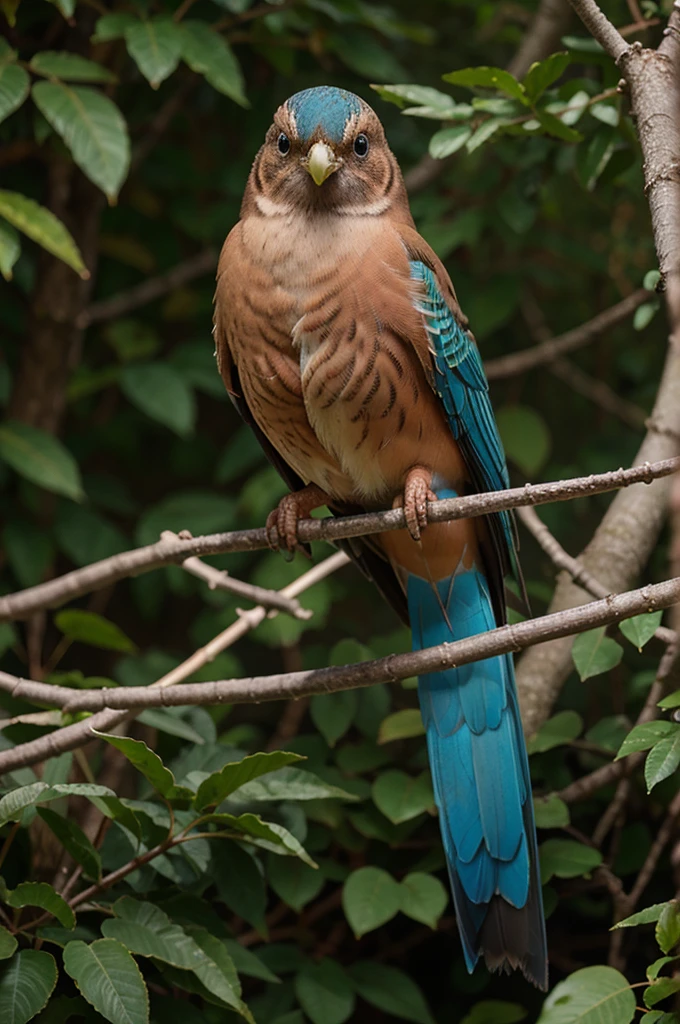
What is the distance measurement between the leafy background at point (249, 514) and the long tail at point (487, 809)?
15 centimetres

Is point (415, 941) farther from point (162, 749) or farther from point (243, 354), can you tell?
point (243, 354)

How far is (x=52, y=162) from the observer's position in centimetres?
288

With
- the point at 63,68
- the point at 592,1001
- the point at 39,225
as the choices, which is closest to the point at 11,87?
the point at 63,68

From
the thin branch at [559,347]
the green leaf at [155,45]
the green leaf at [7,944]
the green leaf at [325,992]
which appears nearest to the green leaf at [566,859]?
the green leaf at [325,992]

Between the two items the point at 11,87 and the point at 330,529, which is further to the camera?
the point at 11,87

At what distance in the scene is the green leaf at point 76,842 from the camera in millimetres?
1798

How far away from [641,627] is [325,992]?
953 mm

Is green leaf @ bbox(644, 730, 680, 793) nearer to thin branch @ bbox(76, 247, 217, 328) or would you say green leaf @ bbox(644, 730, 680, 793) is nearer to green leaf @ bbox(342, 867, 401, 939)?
green leaf @ bbox(342, 867, 401, 939)

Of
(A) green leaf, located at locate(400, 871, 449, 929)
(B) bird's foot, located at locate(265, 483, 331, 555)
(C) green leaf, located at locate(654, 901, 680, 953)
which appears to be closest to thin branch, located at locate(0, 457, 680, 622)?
(B) bird's foot, located at locate(265, 483, 331, 555)

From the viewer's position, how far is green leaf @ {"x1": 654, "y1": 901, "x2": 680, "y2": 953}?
1510 millimetres

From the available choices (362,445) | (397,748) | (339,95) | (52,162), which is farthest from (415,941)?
(52,162)

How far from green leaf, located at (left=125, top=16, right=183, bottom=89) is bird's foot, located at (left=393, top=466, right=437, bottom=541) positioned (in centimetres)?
100

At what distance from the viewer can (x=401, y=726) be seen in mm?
2293

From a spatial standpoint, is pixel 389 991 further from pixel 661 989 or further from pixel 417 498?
pixel 417 498
